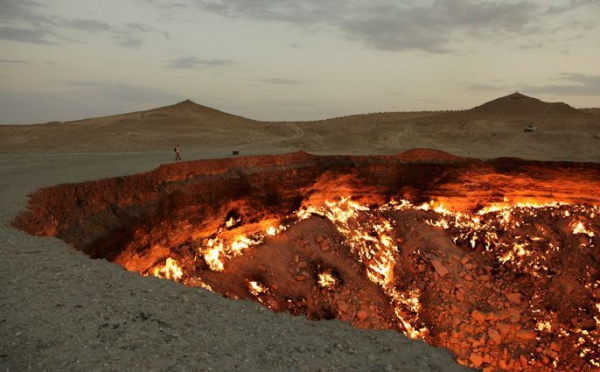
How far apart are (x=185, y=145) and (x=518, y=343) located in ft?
81.7

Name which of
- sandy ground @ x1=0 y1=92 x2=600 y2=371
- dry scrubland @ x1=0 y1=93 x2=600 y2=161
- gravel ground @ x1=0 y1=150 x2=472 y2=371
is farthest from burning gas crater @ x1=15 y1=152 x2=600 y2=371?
dry scrubland @ x1=0 y1=93 x2=600 y2=161

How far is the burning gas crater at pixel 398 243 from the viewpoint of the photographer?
12.4m

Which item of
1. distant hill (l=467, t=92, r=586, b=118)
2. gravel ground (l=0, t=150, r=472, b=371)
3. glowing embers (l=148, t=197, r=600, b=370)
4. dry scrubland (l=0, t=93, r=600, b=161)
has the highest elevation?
distant hill (l=467, t=92, r=586, b=118)

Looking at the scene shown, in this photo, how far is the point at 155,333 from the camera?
418 cm

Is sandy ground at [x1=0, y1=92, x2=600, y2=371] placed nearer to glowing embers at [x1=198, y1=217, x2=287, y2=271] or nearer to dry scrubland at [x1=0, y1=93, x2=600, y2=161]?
glowing embers at [x1=198, y1=217, x2=287, y2=271]

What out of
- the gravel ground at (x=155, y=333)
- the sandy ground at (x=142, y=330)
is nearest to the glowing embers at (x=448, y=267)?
the sandy ground at (x=142, y=330)

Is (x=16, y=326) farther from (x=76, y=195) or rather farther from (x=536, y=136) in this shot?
(x=536, y=136)

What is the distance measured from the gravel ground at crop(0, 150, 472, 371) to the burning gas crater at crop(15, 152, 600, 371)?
5224mm

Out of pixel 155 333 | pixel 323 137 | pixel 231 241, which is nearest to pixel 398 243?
pixel 231 241

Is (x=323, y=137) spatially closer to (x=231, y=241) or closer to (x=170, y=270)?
(x=231, y=241)

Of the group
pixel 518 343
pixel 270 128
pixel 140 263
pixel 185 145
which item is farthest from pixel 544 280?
pixel 270 128

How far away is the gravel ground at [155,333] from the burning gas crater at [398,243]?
5.22 meters

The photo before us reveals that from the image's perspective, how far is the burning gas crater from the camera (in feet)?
40.6

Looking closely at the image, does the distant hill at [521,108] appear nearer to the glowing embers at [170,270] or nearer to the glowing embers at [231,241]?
the glowing embers at [231,241]
